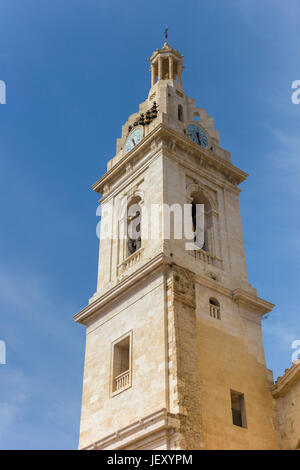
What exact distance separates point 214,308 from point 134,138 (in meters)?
11.6

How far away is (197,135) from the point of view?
107 feet

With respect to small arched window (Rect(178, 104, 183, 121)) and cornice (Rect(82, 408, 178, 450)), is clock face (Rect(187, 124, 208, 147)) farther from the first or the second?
cornice (Rect(82, 408, 178, 450))

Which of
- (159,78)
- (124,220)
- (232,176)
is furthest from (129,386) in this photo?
(159,78)

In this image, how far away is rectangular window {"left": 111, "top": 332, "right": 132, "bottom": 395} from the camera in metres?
23.9

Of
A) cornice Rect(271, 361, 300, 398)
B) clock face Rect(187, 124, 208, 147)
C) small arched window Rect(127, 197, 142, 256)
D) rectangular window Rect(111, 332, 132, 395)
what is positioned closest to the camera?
rectangular window Rect(111, 332, 132, 395)

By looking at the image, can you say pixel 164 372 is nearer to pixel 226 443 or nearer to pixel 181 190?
pixel 226 443

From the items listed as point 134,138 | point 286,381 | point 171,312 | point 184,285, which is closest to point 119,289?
point 184,285

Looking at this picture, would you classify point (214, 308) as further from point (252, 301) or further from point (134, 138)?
point (134, 138)

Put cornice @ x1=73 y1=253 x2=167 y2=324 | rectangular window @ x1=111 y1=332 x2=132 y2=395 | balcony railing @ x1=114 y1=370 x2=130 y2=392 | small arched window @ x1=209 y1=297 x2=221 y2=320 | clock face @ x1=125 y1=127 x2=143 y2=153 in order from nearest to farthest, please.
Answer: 1. balcony railing @ x1=114 y1=370 x2=130 y2=392
2. rectangular window @ x1=111 y1=332 x2=132 y2=395
3. cornice @ x1=73 y1=253 x2=167 y2=324
4. small arched window @ x1=209 y1=297 x2=221 y2=320
5. clock face @ x1=125 y1=127 x2=143 y2=153

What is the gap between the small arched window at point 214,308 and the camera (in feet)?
82.5

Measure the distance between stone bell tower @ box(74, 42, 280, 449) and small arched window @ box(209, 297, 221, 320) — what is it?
0.08m

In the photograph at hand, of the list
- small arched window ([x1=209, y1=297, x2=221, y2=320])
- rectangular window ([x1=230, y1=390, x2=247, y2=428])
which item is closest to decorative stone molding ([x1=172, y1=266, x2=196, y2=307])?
small arched window ([x1=209, y1=297, x2=221, y2=320])

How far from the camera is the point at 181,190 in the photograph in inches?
1126

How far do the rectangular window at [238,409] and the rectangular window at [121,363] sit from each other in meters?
4.15
